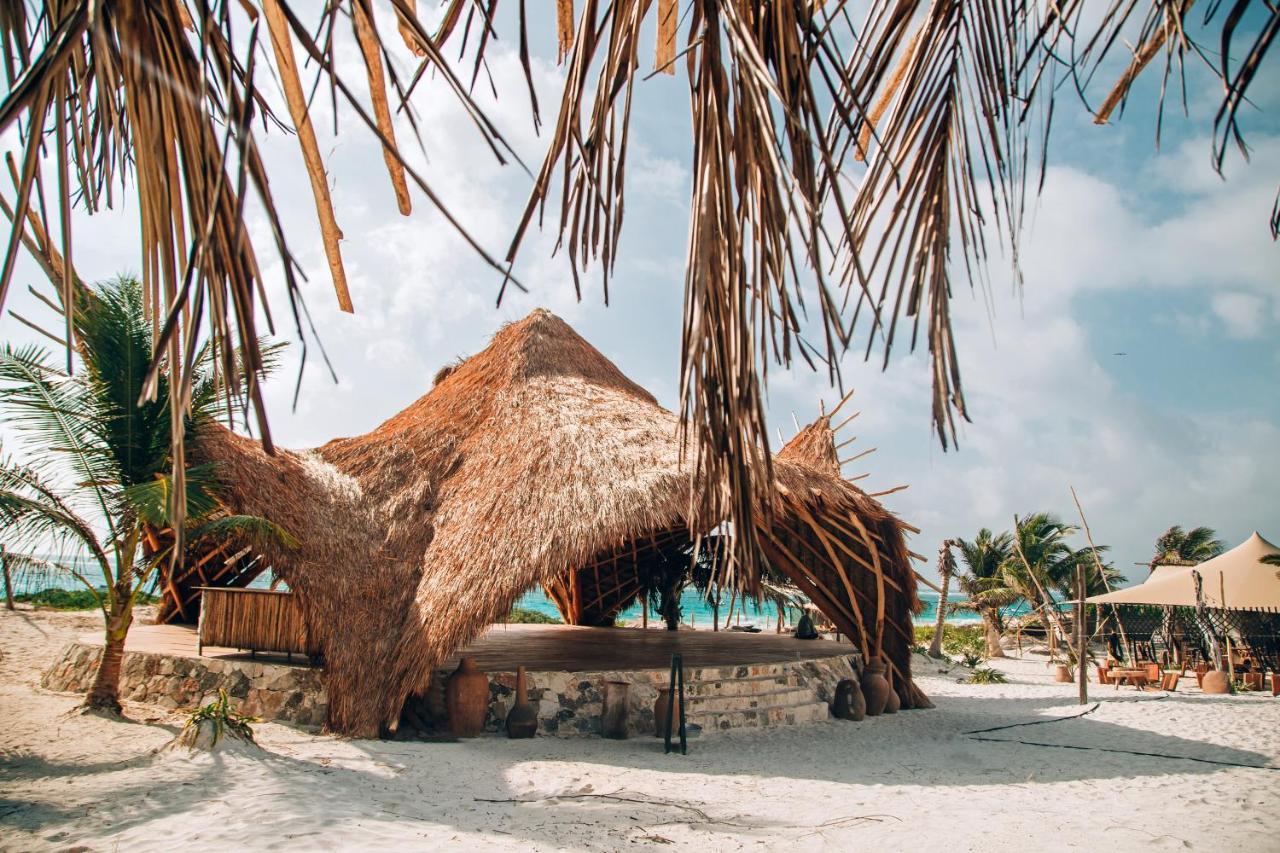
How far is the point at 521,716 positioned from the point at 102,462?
397cm

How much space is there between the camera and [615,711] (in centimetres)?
703

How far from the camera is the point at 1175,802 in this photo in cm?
522

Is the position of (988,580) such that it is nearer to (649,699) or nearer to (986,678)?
(986,678)

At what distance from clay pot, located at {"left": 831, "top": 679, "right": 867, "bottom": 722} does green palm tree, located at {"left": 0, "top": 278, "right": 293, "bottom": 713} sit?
567 cm

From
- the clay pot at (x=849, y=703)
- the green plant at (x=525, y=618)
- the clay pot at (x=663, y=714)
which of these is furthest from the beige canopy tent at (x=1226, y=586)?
the green plant at (x=525, y=618)

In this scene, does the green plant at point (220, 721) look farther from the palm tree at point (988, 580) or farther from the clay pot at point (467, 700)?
the palm tree at point (988, 580)

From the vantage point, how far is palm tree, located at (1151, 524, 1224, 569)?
25109 mm

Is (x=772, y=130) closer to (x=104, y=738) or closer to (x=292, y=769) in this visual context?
(x=292, y=769)

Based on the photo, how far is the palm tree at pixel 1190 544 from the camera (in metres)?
25.1

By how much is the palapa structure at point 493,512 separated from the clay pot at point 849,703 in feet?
2.76

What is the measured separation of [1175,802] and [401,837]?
4932 mm

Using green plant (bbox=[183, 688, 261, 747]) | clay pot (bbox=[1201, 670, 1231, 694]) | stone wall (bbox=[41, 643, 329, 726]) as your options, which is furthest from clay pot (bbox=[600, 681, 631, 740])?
clay pot (bbox=[1201, 670, 1231, 694])

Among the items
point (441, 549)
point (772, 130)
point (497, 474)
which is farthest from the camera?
point (497, 474)

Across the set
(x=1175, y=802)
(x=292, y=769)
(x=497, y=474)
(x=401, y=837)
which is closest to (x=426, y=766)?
(x=292, y=769)
